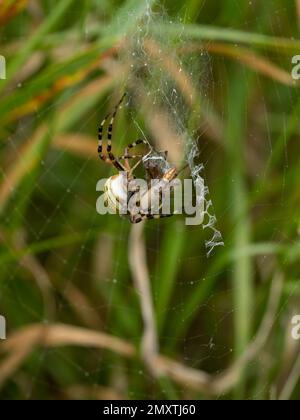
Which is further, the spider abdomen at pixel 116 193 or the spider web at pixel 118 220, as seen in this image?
the spider abdomen at pixel 116 193

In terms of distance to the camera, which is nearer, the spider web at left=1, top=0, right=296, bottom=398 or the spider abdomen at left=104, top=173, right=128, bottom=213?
the spider web at left=1, top=0, right=296, bottom=398

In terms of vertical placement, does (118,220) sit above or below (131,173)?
below

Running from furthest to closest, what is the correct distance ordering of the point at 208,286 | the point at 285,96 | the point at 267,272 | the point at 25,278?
the point at 25,278 < the point at 285,96 < the point at 267,272 < the point at 208,286

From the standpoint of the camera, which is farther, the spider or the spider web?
the spider

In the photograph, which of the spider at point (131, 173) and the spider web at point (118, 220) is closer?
the spider web at point (118, 220)

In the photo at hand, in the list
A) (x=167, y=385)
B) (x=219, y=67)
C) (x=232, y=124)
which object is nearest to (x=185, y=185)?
(x=232, y=124)

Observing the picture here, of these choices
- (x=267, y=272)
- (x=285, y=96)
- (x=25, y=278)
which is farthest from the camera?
(x=25, y=278)
